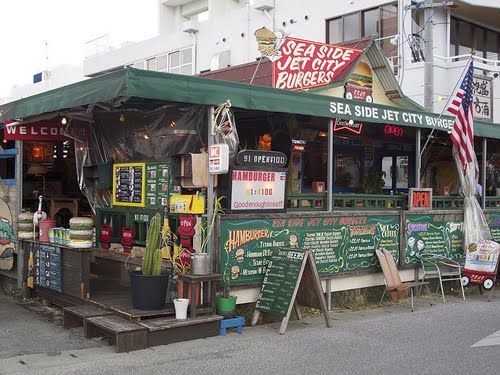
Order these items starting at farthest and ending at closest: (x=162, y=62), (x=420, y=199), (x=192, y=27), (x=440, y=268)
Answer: (x=162, y=62)
(x=192, y=27)
(x=440, y=268)
(x=420, y=199)

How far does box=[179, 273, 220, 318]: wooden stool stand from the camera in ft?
22.5

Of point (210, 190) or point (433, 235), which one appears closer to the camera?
point (210, 190)

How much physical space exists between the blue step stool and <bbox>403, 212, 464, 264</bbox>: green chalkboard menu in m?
3.64

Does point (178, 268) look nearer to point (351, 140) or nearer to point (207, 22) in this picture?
point (351, 140)

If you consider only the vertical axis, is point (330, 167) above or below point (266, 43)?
below

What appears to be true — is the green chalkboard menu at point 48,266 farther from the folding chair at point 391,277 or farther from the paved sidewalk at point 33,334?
the folding chair at point 391,277

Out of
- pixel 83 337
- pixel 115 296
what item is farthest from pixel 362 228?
pixel 83 337

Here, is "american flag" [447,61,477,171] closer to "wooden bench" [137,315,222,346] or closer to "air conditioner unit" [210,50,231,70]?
"wooden bench" [137,315,222,346]

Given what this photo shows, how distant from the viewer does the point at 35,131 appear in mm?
9453

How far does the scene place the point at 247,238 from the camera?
298 inches

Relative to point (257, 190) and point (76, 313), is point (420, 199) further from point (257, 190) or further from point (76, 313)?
point (76, 313)

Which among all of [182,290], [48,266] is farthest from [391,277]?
[48,266]

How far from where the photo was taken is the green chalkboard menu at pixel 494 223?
1163 cm

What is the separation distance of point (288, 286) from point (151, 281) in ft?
5.46
